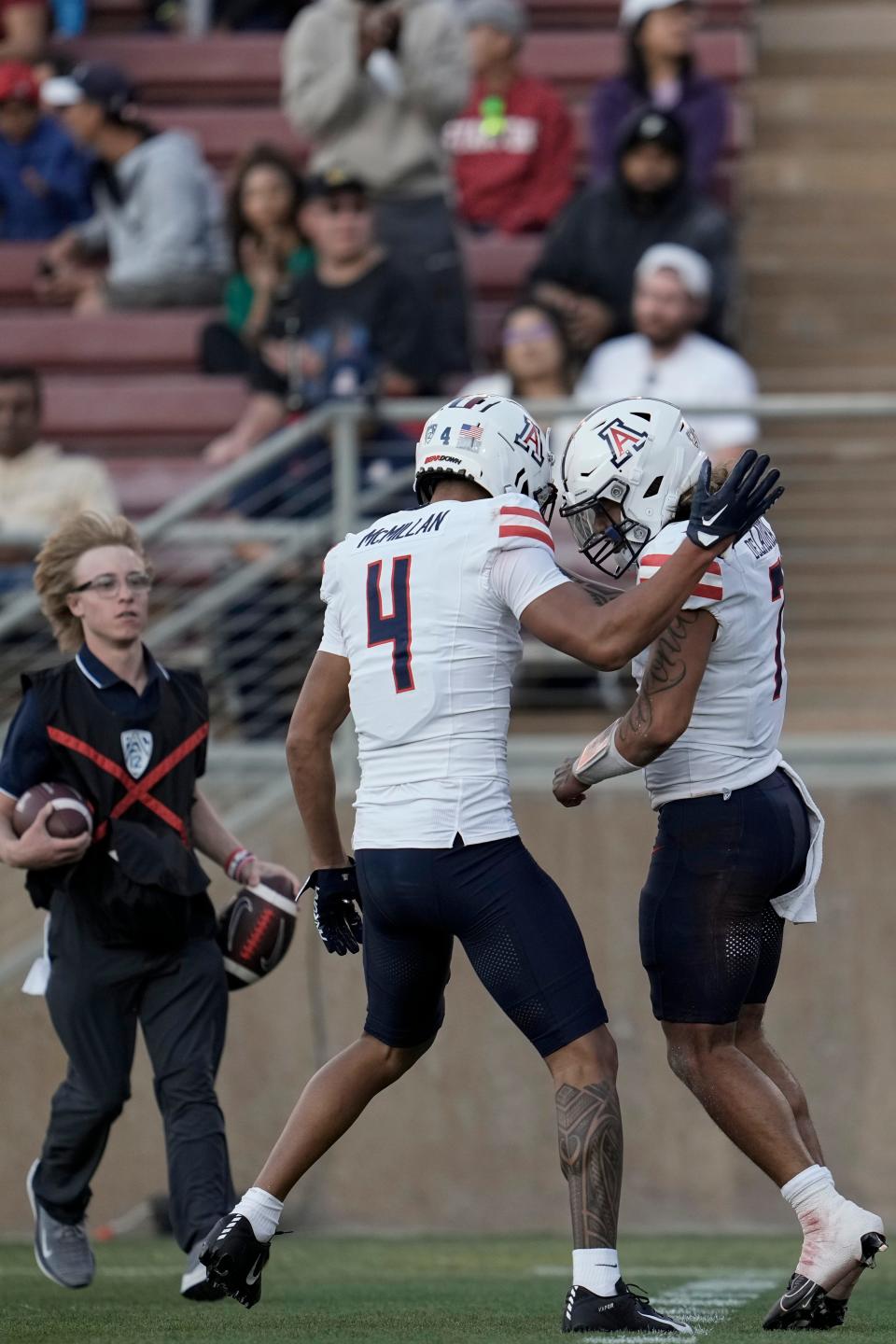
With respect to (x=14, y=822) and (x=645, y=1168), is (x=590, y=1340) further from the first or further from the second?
(x=645, y=1168)

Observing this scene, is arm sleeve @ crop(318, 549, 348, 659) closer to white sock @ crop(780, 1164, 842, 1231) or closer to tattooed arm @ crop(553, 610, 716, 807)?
tattooed arm @ crop(553, 610, 716, 807)

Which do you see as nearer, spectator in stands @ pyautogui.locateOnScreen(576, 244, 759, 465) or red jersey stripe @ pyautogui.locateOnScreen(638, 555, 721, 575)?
red jersey stripe @ pyautogui.locateOnScreen(638, 555, 721, 575)

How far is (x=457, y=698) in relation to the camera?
469 centimetres

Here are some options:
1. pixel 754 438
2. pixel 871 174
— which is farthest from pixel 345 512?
pixel 871 174

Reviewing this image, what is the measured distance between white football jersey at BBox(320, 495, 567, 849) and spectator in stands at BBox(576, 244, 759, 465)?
401 cm

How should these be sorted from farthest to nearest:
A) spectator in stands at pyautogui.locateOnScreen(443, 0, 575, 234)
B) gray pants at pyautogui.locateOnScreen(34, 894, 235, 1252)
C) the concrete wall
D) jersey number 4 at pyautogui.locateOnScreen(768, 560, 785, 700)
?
spectator in stands at pyautogui.locateOnScreen(443, 0, 575, 234), the concrete wall, gray pants at pyautogui.locateOnScreen(34, 894, 235, 1252), jersey number 4 at pyautogui.locateOnScreen(768, 560, 785, 700)

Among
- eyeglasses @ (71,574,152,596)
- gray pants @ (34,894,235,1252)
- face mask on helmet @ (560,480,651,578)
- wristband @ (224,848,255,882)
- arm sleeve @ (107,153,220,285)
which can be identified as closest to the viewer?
face mask on helmet @ (560,480,651,578)

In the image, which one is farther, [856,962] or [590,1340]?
[856,962]

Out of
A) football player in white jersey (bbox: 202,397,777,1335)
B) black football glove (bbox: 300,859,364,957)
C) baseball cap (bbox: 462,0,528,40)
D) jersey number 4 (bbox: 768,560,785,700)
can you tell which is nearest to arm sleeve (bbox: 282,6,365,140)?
baseball cap (bbox: 462,0,528,40)

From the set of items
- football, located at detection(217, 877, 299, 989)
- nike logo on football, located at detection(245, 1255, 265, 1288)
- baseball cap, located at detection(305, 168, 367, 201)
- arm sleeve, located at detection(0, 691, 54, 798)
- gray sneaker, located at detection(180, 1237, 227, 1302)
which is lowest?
gray sneaker, located at detection(180, 1237, 227, 1302)

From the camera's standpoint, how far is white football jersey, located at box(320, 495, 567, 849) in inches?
183

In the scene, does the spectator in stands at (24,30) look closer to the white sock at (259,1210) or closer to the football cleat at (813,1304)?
the white sock at (259,1210)

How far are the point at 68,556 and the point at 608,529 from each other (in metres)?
1.58

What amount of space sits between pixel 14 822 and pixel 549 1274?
216cm
